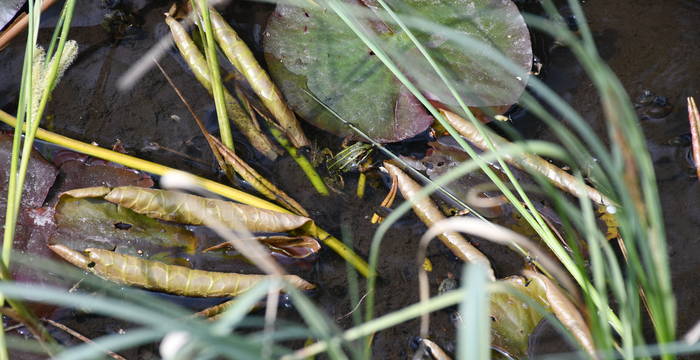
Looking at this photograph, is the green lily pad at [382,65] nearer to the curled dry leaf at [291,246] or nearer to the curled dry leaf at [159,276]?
the curled dry leaf at [291,246]

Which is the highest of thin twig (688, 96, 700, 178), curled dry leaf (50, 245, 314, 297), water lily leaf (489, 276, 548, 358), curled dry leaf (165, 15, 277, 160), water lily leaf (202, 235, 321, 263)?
thin twig (688, 96, 700, 178)

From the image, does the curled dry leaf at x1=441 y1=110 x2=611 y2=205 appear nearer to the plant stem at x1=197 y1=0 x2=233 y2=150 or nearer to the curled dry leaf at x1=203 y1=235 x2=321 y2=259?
the curled dry leaf at x1=203 y1=235 x2=321 y2=259

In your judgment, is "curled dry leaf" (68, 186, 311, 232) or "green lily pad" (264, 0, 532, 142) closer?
"curled dry leaf" (68, 186, 311, 232)

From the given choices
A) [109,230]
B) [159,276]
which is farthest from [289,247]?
[109,230]

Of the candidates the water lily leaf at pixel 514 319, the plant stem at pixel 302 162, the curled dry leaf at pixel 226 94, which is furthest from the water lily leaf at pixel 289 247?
the water lily leaf at pixel 514 319

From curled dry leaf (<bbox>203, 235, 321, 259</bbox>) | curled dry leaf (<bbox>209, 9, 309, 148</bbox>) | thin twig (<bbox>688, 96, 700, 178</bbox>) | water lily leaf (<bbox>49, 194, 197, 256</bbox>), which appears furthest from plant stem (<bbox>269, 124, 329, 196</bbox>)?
thin twig (<bbox>688, 96, 700, 178</bbox>)

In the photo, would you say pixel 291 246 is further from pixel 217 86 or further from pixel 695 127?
pixel 695 127
